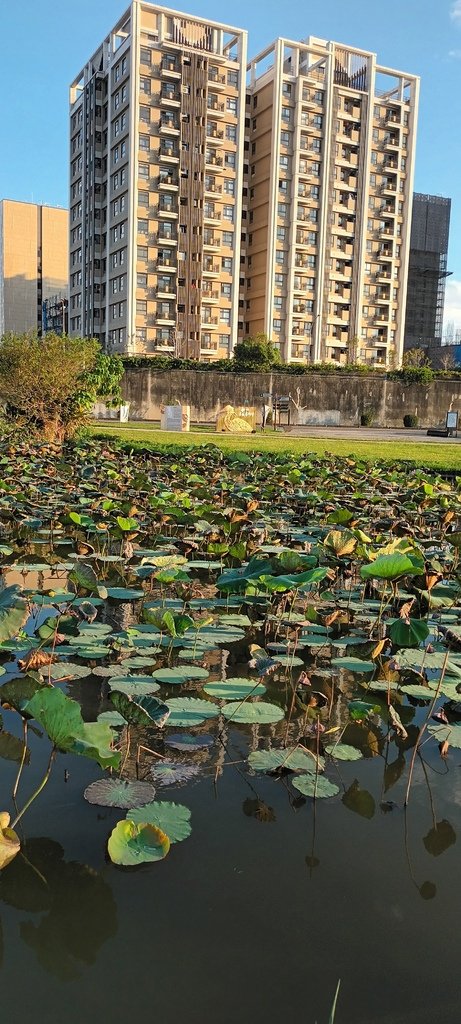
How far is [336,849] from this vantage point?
6.52 feet

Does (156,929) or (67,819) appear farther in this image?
(67,819)

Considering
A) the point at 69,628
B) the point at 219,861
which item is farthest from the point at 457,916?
the point at 69,628

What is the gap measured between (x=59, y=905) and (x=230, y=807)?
1.90 ft

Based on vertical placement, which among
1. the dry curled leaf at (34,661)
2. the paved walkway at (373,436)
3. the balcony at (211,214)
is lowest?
the dry curled leaf at (34,661)

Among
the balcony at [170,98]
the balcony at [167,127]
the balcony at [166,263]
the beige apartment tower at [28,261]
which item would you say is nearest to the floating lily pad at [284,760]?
the balcony at [166,263]

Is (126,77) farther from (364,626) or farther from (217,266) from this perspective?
(364,626)

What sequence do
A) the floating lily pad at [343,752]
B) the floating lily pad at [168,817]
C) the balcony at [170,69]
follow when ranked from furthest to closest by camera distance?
the balcony at [170,69] → the floating lily pad at [343,752] → the floating lily pad at [168,817]

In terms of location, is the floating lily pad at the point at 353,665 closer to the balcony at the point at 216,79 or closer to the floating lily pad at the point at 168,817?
the floating lily pad at the point at 168,817

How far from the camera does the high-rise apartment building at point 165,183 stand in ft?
165

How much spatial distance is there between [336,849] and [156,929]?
54 centimetres

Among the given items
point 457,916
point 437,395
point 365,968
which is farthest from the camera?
point 437,395

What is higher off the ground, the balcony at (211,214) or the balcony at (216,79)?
the balcony at (216,79)

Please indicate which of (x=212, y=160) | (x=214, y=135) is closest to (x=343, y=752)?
(x=212, y=160)

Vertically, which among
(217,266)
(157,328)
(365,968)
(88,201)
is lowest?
(365,968)
